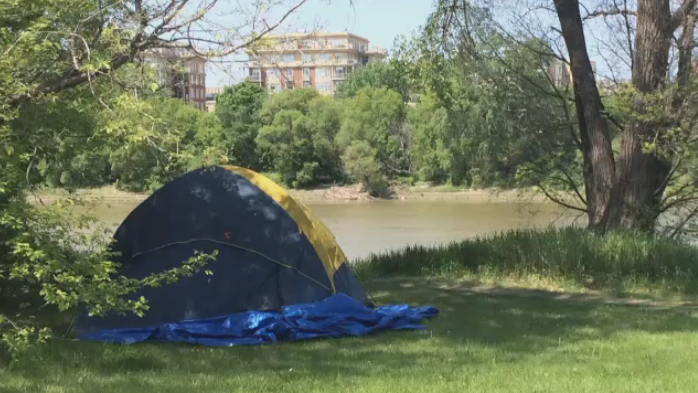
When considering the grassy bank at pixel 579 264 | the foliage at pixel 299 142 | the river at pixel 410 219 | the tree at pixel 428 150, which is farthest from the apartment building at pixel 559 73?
the foliage at pixel 299 142

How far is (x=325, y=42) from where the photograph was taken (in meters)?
7.42

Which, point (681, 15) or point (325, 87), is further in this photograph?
point (325, 87)

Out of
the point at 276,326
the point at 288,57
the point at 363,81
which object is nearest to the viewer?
the point at 276,326

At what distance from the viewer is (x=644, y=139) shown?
1130 centimetres

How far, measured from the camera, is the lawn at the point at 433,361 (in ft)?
16.4

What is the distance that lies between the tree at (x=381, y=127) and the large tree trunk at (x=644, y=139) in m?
33.2

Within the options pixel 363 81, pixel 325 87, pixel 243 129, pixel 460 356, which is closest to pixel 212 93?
pixel 460 356

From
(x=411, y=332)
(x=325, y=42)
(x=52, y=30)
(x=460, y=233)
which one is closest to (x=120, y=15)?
(x=52, y=30)

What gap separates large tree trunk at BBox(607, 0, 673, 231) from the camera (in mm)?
11273

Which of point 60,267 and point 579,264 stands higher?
point 60,267

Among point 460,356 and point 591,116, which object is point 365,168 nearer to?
point 591,116

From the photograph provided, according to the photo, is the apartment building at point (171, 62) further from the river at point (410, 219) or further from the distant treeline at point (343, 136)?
the river at point (410, 219)

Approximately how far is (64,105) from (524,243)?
734 centimetres

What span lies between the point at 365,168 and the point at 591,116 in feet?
104
